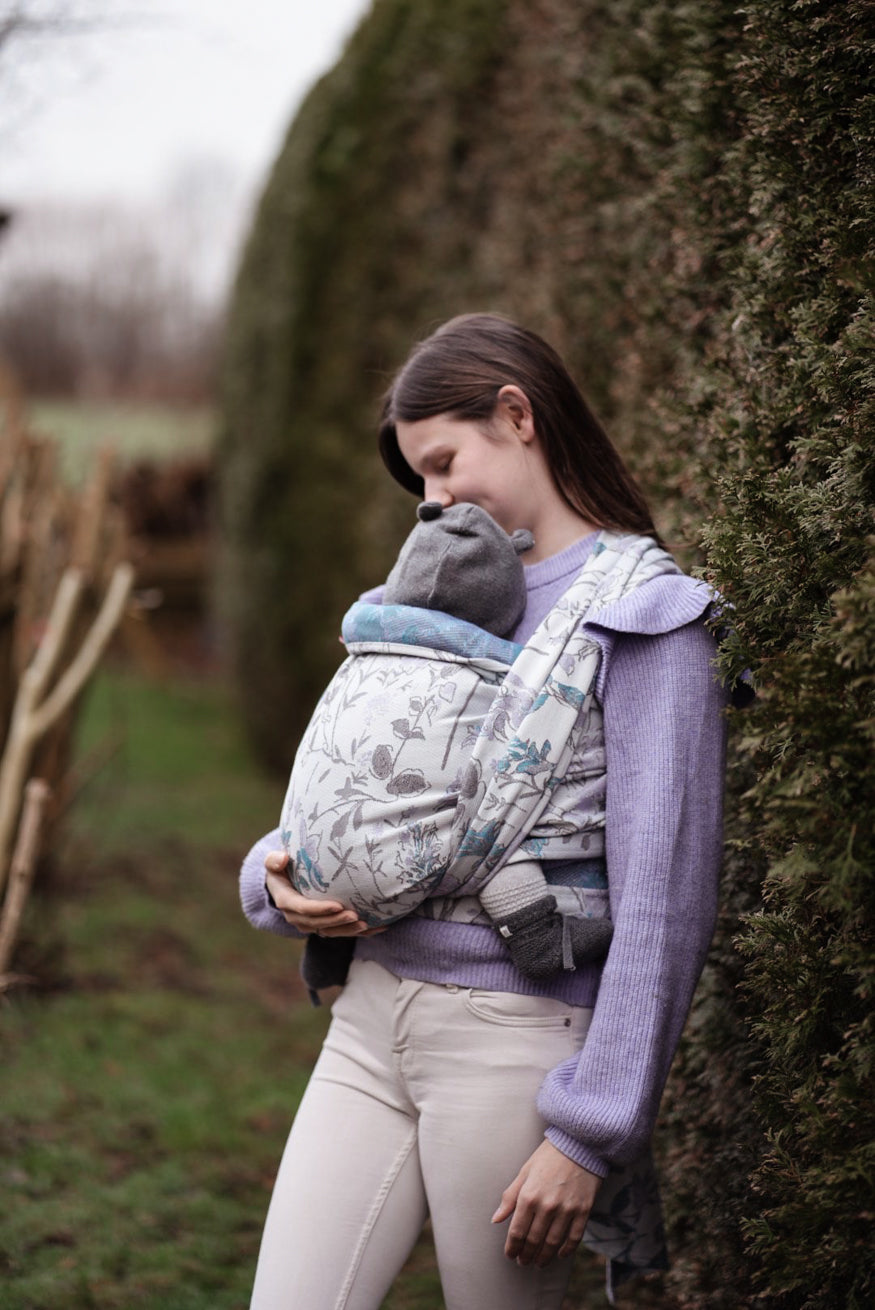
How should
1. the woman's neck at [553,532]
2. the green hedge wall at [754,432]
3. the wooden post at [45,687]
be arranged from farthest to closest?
the wooden post at [45,687]
the woman's neck at [553,532]
the green hedge wall at [754,432]

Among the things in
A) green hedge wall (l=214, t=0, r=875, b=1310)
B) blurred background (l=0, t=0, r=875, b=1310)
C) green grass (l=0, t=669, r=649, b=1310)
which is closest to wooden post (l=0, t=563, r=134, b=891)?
blurred background (l=0, t=0, r=875, b=1310)

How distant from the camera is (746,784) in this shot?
2.06 meters

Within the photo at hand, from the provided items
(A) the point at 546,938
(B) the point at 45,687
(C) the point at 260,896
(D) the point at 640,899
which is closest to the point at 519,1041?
(A) the point at 546,938

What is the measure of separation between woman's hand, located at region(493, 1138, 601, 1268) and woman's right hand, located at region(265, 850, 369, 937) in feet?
1.25

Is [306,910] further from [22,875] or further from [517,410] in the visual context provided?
[22,875]

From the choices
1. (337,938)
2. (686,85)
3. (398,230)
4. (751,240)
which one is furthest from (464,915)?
(398,230)

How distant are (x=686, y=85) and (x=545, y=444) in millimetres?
1041

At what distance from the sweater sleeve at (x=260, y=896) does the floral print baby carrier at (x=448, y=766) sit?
200 millimetres

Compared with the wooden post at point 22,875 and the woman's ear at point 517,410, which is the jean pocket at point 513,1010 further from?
the wooden post at point 22,875

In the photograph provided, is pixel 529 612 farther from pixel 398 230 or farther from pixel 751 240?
pixel 398 230

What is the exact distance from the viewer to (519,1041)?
5.28 ft

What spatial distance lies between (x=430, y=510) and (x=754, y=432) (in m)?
0.58

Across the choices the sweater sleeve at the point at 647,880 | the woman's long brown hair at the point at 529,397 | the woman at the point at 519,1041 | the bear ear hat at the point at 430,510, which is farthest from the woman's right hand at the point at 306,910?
the woman's long brown hair at the point at 529,397

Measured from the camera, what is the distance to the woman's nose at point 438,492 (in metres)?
1.78
